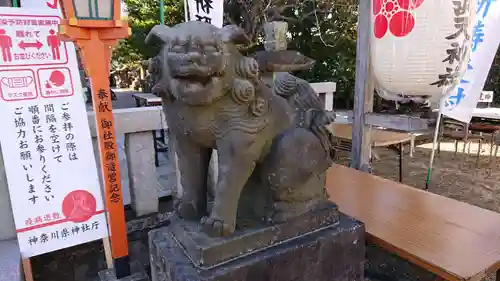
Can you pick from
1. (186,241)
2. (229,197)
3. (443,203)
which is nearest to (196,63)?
(229,197)

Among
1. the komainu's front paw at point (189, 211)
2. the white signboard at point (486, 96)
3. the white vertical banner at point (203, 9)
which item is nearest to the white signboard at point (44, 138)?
the white vertical banner at point (203, 9)

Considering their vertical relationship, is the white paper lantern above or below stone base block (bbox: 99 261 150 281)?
above

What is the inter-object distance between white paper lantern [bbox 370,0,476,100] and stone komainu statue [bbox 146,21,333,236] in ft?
2.24

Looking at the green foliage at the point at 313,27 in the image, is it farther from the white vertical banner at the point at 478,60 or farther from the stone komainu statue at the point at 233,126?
the stone komainu statue at the point at 233,126

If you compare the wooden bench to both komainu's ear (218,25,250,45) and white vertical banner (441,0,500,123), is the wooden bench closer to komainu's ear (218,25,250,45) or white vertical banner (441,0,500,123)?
white vertical banner (441,0,500,123)

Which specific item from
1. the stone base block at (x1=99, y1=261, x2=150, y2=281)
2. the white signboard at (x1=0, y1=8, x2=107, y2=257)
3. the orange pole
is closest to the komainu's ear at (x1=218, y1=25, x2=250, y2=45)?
the orange pole

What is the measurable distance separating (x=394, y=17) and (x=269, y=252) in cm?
135

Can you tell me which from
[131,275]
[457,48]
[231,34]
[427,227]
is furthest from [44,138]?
[457,48]

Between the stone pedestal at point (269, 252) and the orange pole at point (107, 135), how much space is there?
572 millimetres

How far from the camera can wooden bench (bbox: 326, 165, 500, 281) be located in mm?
1505

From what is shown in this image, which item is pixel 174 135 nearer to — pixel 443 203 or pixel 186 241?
pixel 186 241

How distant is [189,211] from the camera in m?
1.44

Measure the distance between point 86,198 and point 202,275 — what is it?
1.15 metres

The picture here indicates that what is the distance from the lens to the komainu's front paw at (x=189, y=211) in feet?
4.71
